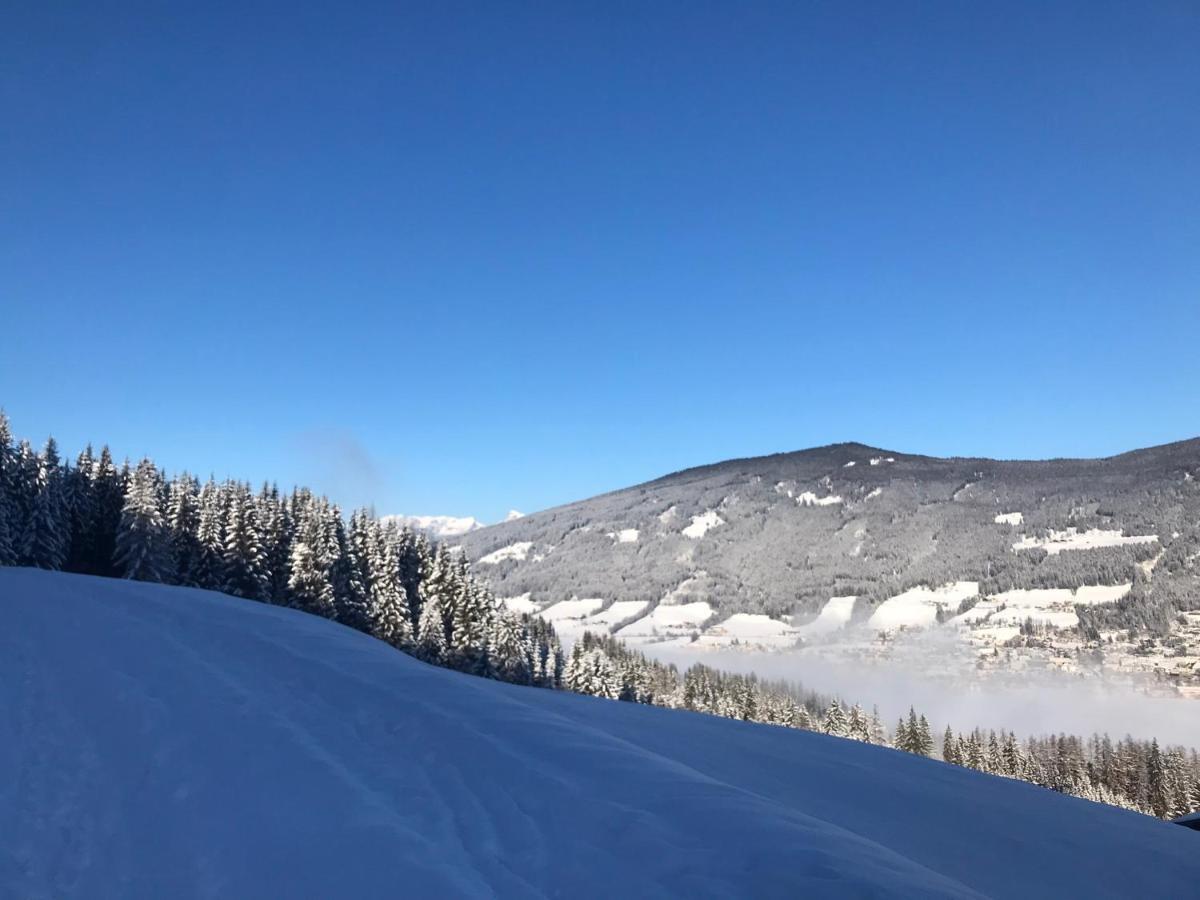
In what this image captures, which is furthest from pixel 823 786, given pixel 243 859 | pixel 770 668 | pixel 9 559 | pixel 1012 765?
pixel 770 668

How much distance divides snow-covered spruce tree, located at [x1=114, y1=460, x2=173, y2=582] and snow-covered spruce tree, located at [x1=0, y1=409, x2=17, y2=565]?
16.4ft

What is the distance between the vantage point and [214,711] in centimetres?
805

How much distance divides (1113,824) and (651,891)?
9403mm

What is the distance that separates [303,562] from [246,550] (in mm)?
3446

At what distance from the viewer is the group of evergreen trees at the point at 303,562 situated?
41062 mm

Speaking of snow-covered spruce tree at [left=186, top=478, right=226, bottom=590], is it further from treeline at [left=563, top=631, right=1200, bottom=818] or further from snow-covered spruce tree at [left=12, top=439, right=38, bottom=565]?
treeline at [left=563, top=631, right=1200, bottom=818]

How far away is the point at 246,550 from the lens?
43.5 metres

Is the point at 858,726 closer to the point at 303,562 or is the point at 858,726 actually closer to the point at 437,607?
the point at 437,607

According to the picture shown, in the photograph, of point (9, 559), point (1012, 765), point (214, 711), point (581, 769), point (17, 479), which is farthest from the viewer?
point (1012, 765)

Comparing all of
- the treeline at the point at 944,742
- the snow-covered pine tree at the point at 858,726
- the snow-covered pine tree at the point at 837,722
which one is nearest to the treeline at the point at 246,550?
the treeline at the point at 944,742

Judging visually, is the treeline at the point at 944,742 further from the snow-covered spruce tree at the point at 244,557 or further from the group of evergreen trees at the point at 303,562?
the snow-covered spruce tree at the point at 244,557

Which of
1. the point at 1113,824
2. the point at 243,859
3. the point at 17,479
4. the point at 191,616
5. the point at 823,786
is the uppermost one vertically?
the point at 17,479

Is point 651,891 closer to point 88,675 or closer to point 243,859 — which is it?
point 243,859

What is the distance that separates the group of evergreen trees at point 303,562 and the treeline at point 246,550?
0.31 ft
